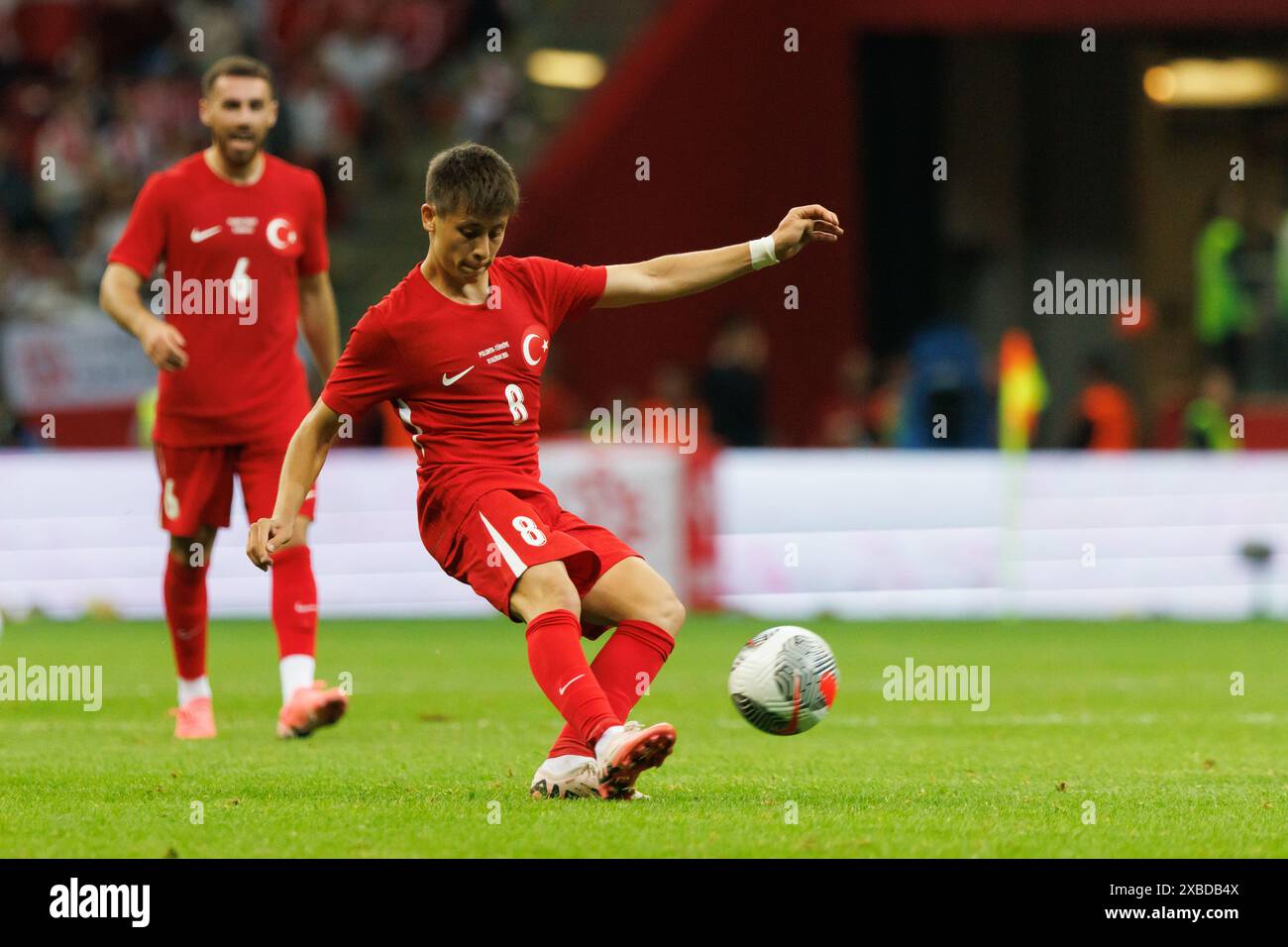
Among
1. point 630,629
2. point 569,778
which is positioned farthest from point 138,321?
point 569,778

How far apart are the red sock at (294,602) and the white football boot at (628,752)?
238 cm

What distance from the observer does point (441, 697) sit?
411 inches

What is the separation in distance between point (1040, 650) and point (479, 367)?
7.09 meters

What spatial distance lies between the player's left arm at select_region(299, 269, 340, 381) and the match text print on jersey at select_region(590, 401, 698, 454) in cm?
716

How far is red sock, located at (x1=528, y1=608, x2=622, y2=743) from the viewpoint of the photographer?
6.32 metres

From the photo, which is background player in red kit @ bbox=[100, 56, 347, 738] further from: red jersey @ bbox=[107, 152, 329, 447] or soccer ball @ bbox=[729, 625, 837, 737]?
soccer ball @ bbox=[729, 625, 837, 737]

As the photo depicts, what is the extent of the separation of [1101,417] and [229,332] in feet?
35.5

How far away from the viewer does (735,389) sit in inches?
715

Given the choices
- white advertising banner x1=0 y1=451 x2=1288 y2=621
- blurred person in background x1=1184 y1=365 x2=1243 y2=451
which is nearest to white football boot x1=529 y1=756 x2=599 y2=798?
white advertising banner x1=0 y1=451 x2=1288 y2=621

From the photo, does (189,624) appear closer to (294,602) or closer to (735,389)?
(294,602)

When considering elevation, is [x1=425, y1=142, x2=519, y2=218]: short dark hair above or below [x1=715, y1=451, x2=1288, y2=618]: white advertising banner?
above

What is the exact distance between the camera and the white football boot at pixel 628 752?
5.99 metres

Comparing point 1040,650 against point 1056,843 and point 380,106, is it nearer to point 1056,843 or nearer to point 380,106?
point 1056,843

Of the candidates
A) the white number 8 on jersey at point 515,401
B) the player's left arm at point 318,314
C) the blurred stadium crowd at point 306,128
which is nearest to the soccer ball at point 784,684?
the white number 8 on jersey at point 515,401
